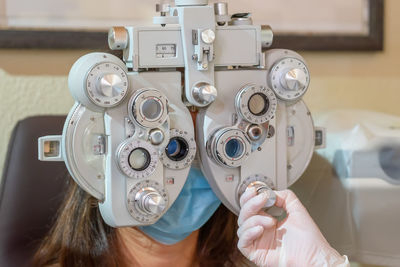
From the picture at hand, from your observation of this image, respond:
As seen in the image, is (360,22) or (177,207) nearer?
(177,207)

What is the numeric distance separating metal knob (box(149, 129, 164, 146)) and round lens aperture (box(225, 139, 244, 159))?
0.09m

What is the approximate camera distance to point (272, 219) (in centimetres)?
91

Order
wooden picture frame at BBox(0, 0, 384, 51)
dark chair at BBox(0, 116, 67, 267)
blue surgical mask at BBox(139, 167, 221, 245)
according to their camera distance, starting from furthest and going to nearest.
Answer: wooden picture frame at BBox(0, 0, 384, 51)
dark chair at BBox(0, 116, 67, 267)
blue surgical mask at BBox(139, 167, 221, 245)

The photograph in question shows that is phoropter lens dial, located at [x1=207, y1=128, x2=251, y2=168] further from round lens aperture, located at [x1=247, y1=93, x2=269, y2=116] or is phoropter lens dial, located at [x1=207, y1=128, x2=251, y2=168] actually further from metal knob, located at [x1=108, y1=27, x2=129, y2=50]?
metal knob, located at [x1=108, y1=27, x2=129, y2=50]

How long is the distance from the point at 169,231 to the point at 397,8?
34.1 inches

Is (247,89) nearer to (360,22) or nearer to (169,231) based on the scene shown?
(169,231)

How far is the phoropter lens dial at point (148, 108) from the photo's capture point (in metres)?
0.84

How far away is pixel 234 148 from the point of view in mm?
918

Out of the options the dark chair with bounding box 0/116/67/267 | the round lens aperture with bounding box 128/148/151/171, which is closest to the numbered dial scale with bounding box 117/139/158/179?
the round lens aperture with bounding box 128/148/151/171

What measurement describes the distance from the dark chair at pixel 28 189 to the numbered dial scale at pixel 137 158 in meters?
0.39

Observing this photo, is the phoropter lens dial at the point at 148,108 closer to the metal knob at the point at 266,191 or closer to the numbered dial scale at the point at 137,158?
the numbered dial scale at the point at 137,158

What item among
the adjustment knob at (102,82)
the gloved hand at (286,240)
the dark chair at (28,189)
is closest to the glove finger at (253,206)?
the gloved hand at (286,240)

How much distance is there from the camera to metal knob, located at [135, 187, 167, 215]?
852 millimetres

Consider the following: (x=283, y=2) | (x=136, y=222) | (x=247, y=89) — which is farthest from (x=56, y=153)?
(x=283, y=2)
